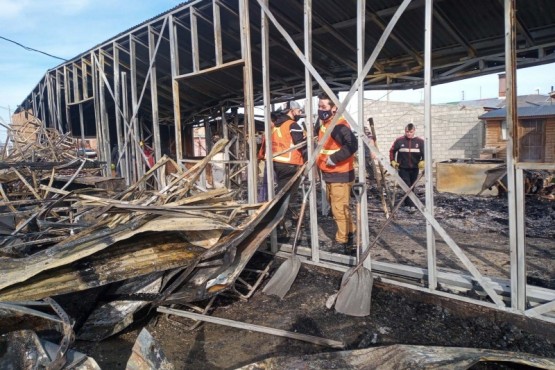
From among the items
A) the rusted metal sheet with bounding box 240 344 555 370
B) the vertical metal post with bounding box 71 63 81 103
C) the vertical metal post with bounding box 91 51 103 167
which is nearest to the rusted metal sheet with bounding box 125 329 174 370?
the rusted metal sheet with bounding box 240 344 555 370

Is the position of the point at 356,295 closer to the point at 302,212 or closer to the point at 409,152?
the point at 302,212

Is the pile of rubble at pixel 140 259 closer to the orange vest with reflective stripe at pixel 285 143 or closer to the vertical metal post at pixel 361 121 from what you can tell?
the vertical metal post at pixel 361 121

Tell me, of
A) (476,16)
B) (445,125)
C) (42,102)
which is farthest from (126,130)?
(445,125)

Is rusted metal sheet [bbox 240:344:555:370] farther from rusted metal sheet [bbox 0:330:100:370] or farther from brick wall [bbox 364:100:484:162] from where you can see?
brick wall [bbox 364:100:484:162]

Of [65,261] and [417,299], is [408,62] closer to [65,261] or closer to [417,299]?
[417,299]

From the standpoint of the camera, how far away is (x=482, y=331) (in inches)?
121

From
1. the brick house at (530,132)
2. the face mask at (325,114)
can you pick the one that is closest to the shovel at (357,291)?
the face mask at (325,114)

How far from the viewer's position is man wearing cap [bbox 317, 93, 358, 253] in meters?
4.83

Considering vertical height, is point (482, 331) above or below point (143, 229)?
below

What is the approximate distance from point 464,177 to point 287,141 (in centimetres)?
630

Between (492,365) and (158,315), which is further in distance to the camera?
(158,315)

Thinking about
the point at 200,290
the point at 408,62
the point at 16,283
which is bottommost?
the point at 200,290

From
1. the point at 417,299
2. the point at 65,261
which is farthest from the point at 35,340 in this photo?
the point at 417,299

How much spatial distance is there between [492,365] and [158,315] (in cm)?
298
